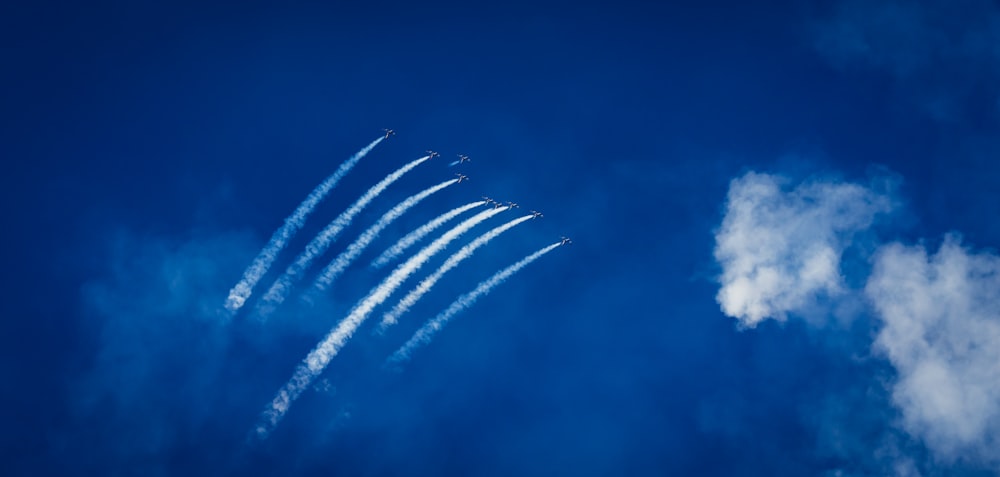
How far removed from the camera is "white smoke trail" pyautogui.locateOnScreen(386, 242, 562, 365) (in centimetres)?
7419

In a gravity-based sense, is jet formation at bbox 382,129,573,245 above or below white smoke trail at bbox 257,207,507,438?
above

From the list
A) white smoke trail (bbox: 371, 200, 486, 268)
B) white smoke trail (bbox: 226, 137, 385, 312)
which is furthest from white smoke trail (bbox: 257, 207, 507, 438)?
white smoke trail (bbox: 226, 137, 385, 312)

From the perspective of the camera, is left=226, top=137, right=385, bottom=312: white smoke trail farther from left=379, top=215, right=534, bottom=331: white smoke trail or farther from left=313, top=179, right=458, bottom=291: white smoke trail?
left=379, top=215, right=534, bottom=331: white smoke trail

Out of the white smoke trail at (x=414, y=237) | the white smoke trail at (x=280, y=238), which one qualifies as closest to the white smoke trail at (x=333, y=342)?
the white smoke trail at (x=414, y=237)

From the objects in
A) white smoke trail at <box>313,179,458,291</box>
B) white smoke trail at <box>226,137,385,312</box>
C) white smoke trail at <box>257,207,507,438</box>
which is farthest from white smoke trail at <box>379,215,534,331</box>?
white smoke trail at <box>226,137,385,312</box>

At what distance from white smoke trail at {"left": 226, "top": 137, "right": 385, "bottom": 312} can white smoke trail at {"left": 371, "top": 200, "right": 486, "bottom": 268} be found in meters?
9.37

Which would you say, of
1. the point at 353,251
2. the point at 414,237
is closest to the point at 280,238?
the point at 353,251

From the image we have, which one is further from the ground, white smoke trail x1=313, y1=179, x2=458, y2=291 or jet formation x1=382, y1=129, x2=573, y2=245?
jet formation x1=382, y1=129, x2=573, y2=245

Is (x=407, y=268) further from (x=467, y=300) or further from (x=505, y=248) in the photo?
(x=505, y=248)

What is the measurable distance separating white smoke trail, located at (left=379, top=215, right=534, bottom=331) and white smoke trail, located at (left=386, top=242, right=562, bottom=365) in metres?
3.51

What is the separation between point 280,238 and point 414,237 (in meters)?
13.3

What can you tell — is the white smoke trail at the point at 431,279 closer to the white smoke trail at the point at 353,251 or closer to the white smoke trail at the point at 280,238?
the white smoke trail at the point at 353,251

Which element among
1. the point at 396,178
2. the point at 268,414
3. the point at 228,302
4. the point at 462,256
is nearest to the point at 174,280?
the point at 228,302

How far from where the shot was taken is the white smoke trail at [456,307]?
243 ft
